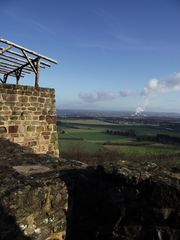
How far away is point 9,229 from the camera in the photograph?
283cm

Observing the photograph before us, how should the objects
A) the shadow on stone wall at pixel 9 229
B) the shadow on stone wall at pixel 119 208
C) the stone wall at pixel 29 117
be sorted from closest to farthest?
the shadow on stone wall at pixel 119 208 < the shadow on stone wall at pixel 9 229 < the stone wall at pixel 29 117

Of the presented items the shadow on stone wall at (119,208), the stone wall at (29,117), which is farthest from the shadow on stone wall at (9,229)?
the stone wall at (29,117)

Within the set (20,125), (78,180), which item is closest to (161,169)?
(78,180)

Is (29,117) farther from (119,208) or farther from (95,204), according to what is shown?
(119,208)

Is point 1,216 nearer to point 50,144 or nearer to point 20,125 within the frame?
point 20,125

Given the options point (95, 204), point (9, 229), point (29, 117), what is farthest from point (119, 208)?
point (29, 117)

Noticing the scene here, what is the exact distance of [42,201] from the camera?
2.99m

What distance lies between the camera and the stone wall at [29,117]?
855cm

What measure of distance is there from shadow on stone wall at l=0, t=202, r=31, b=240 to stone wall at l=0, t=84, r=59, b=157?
5.87 meters

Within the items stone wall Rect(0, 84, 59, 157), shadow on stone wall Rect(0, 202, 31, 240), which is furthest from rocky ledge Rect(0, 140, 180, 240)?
stone wall Rect(0, 84, 59, 157)

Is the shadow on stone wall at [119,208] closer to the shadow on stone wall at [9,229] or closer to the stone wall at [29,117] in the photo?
the shadow on stone wall at [9,229]

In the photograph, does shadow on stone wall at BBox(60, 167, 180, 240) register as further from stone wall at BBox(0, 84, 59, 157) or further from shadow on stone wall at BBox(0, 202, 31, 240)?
stone wall at BBox(0, 84, 59, 157)

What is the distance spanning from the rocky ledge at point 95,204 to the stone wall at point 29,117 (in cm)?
540

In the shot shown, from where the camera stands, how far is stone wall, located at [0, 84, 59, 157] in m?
8.55
